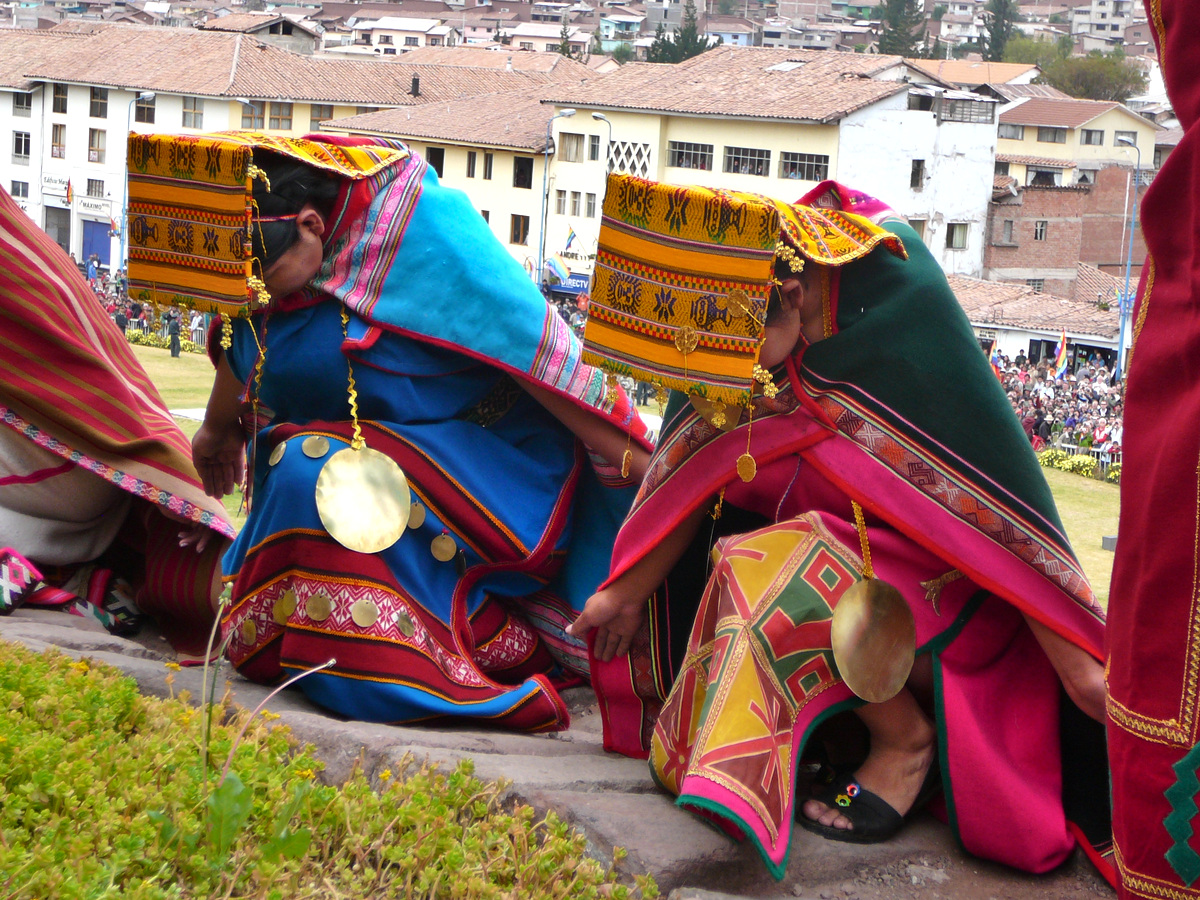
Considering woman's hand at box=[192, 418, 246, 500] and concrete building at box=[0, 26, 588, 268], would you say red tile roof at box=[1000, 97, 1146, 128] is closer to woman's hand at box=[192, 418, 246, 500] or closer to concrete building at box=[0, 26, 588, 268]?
concrete building at box=[0, 26, 588, 268]

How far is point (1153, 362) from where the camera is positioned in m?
1.84

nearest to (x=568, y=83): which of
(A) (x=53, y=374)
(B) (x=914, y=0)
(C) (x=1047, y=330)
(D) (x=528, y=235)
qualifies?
(D) (x=528, y=235)

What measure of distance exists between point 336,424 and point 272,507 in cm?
26

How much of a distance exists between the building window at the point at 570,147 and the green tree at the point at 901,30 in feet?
109

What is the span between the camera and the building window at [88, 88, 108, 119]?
43219 millimetres

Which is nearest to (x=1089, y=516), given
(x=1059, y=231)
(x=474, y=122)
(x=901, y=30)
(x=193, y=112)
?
(x=474, y=122)

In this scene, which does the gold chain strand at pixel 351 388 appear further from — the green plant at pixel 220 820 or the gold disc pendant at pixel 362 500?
the green plant at pixel 220 820

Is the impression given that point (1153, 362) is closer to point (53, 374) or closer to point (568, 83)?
point (53, 374)

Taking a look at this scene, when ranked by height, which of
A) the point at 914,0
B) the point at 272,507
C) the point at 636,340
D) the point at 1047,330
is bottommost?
the point at 1047,330

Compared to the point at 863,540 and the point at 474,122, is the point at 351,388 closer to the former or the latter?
the point at 863,540

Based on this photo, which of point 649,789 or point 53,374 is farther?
point 53,374

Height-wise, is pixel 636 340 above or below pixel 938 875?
above

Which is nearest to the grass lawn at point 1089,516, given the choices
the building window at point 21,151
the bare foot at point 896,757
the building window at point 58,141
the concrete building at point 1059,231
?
the bare foot at point 896,757

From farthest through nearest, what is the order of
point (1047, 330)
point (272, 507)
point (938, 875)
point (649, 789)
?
point (1047, 330) < point (272, 507) < point (649, 789) < point (938, 875)
